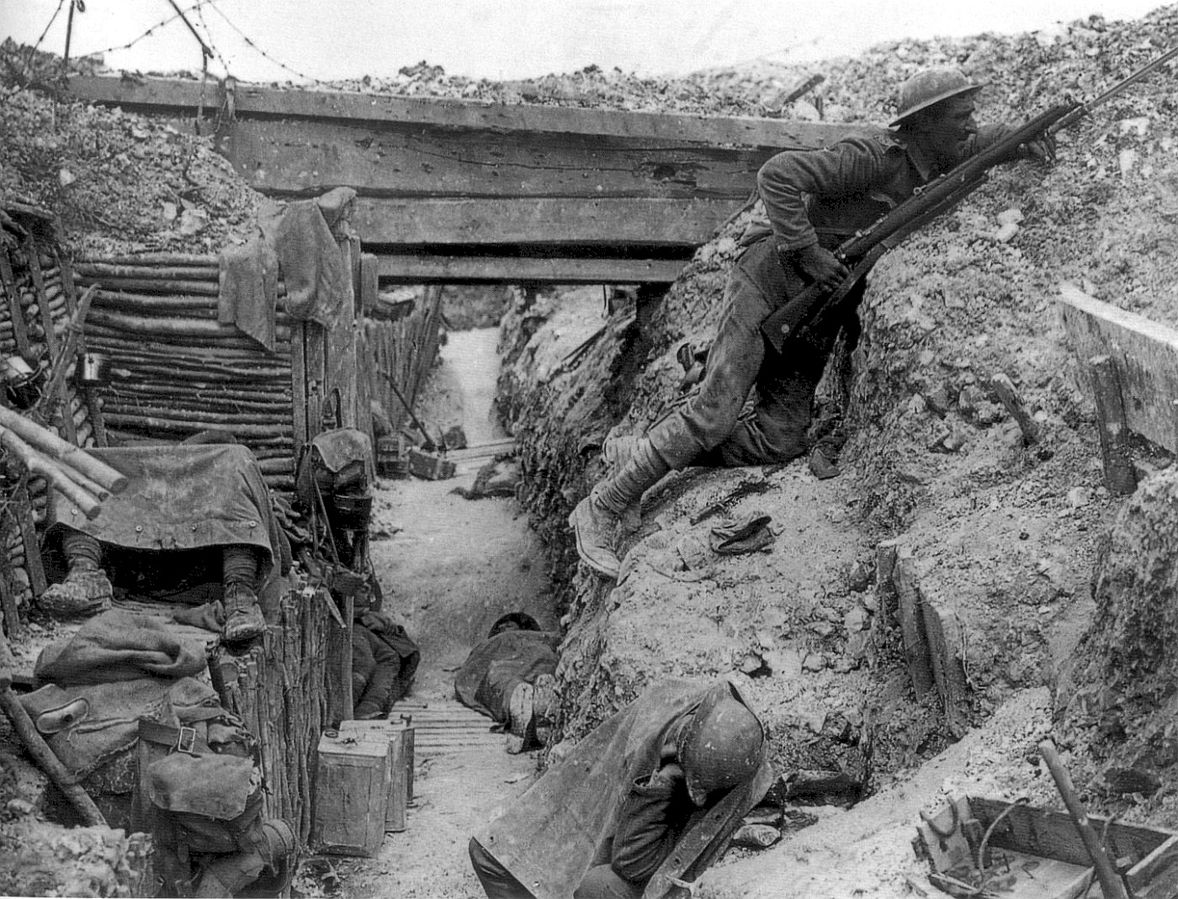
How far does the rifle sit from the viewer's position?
276 inches

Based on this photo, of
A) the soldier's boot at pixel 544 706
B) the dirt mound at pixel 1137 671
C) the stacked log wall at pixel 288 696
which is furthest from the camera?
the soldier's boot at pixel 544 706

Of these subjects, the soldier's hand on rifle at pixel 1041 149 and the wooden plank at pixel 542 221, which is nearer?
the soldier's hand on rifle at pixel 1041 149

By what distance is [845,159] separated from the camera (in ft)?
22.9

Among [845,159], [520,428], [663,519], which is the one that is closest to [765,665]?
[663,519]

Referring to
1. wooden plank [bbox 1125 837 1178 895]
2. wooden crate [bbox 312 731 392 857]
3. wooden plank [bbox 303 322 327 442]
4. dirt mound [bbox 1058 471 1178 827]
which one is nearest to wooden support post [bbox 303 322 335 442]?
wooden plank [bbox 303 322 327 442]

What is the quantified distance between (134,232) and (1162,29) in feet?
19.7

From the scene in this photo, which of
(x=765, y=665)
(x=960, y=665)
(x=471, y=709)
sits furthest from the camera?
(x=471, y=709)

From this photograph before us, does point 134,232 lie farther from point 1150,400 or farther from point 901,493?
point 1150,400

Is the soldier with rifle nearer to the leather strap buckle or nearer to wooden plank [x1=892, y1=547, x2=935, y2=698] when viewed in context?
wooden plank [x1=892, y1=547, x2=935, y2=698]

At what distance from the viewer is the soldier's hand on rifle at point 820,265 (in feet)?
23.2

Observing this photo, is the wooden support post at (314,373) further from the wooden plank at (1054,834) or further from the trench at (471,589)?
the wooden plank at (1054,834)

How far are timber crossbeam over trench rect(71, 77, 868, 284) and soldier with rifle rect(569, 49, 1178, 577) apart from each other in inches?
72.7

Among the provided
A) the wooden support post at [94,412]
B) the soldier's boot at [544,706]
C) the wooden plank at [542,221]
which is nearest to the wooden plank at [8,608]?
the wooden support post at [94,412]

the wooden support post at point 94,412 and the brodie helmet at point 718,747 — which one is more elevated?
the wooden support post at point 94,412
